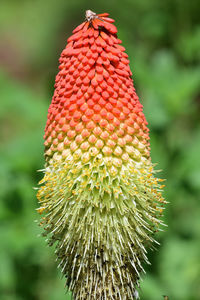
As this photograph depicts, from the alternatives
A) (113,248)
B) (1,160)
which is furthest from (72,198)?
(1,160)

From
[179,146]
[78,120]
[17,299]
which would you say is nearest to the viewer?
[78,120]

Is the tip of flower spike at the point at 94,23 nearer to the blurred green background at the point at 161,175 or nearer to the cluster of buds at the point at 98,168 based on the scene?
the cluster of buds at the point at 98,168

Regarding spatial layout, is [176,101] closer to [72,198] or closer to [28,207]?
[28,207]

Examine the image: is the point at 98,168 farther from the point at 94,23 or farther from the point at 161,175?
the point at 161,175

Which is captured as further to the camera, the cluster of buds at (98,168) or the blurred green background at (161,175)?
the blurred green background at (161,175)

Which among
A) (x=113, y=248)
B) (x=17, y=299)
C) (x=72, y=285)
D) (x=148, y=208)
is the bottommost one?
(x=17, y=299)

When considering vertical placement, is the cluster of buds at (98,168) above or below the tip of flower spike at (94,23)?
below

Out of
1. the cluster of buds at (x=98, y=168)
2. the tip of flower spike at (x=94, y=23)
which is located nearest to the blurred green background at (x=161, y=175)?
the cluster of buds at (x=98, y=168)

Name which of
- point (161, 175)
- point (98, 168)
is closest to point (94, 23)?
point (98, 168)
